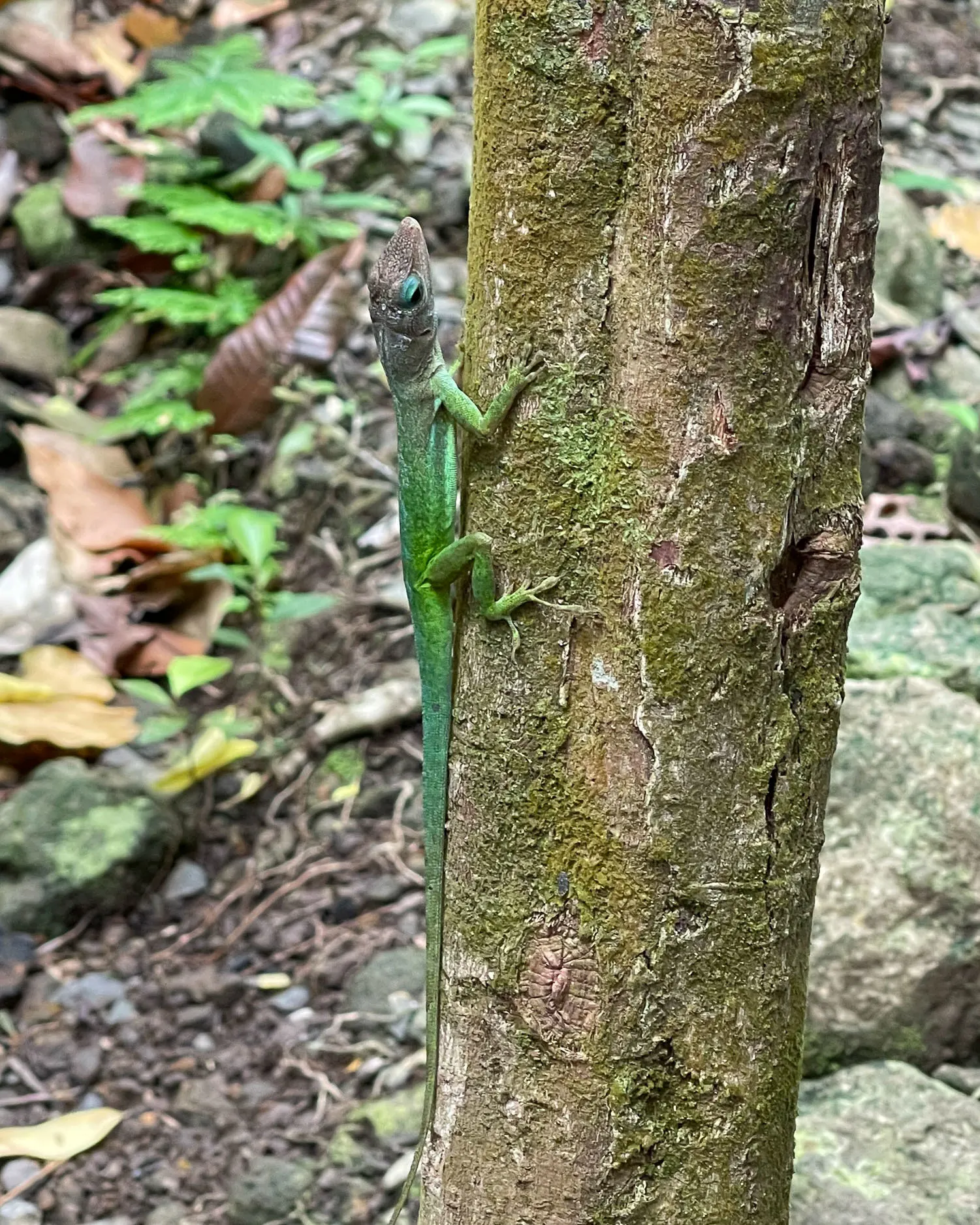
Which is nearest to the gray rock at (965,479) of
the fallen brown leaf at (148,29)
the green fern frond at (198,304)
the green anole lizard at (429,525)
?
the green anole lizard at (429,525)

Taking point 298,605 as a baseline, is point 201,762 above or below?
below

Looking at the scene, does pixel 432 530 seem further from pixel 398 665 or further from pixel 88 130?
pixel 88 130

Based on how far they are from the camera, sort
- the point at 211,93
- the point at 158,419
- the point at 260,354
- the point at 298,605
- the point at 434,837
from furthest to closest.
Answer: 1. the point at 260,354
2. the point at 211,93
3. the point at 158,419
4. the point at 298,605
5. the point at 434,837

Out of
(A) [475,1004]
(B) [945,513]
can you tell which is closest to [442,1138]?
(A) [475,1004]

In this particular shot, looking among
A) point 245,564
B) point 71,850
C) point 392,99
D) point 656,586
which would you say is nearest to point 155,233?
point 392,99

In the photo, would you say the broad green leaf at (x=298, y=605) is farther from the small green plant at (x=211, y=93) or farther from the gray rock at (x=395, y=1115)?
the small green plant at (x=211, y=93)

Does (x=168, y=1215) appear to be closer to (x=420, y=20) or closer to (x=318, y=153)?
(x=318, y=153)
